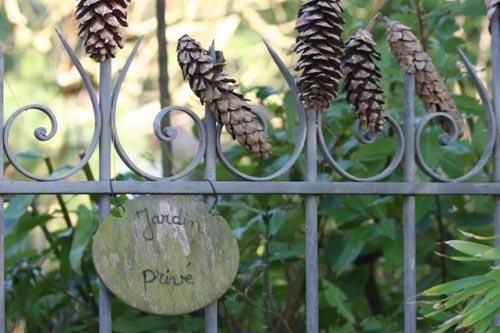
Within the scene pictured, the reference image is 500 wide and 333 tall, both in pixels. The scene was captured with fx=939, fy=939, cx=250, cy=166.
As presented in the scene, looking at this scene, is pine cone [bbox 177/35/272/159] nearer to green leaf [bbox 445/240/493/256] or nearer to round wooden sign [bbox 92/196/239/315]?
round wooden sign [bbox 92/196/239/315]

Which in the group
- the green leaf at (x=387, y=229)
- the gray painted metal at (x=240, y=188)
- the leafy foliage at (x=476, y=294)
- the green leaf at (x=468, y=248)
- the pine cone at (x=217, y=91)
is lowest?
the leafy foliage at (x=476, y=294)

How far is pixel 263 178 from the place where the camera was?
60.1 inches

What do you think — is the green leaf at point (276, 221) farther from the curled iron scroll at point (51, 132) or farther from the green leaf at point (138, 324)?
the curled iron scroll at point (51, 132)

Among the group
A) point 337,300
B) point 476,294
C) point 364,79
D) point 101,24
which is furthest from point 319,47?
point 337,300

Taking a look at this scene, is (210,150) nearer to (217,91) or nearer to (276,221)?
(217,91)

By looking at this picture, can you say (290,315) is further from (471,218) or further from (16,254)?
(16,254)

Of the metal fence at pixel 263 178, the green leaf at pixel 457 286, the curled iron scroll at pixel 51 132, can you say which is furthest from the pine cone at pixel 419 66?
the curled iron scroll at pixel 51 132

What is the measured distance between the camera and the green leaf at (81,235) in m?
1.78

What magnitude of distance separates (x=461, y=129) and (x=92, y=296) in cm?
90

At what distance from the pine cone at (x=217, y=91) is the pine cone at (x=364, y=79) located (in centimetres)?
18

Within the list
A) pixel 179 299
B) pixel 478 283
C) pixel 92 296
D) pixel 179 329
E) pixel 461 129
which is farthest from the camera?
pixel 92 296

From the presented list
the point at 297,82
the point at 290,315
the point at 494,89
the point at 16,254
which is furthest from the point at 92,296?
the point at 494,89

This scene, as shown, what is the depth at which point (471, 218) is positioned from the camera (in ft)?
6.95

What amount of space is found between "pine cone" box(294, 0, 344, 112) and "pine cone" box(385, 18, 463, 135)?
0.16m
